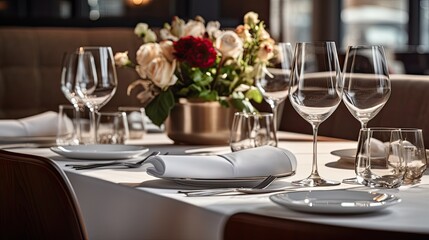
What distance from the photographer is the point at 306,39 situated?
400 inches

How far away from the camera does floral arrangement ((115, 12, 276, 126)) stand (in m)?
2.07

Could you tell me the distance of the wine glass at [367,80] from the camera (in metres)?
1.62

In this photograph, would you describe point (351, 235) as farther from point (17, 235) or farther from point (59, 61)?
point (59, 61)

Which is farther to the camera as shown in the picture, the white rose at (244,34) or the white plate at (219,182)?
the white rose at (244,34)

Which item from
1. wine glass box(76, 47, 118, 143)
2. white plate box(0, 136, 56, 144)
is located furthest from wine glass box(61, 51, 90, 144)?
white plate box(0, 136, 56, 144)

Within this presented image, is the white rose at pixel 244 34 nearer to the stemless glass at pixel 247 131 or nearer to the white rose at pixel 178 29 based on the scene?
the white rose at pixel 178 29

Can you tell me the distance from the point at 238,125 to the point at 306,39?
841 centimetres

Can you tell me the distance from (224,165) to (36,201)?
0.32 m

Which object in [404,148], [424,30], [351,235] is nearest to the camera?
[351,235]

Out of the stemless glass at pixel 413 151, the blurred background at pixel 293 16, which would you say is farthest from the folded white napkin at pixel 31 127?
the blurred background at pixel 293 16

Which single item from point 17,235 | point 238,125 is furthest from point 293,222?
point 238,125

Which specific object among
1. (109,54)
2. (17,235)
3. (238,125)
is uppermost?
(109,54)

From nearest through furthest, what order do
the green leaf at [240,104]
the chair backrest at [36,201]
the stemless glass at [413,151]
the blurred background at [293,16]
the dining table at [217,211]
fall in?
the dining table at [217,211] < the chair backrest at [36,201] < the stemless glass at [413,151] < the green leaf at [240,104] < the blurred background at [293,16]

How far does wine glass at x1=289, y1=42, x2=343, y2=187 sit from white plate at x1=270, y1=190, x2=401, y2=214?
0.24 m
